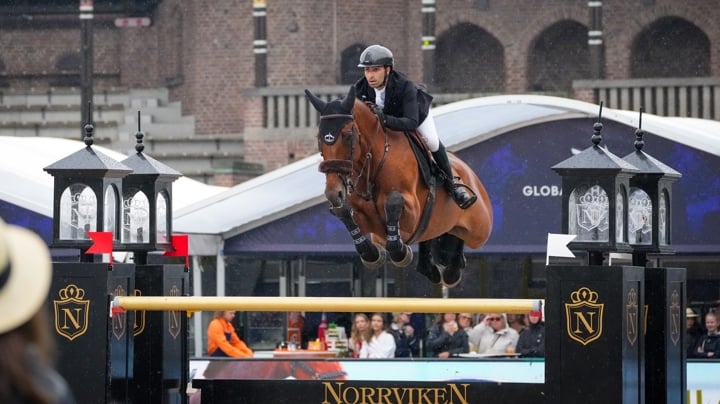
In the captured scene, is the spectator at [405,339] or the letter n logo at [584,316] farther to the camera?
the spectator at [405,339]

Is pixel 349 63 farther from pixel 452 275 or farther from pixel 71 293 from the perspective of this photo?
pixel 71 293

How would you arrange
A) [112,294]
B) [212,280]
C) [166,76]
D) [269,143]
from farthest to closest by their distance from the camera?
1. [166,76]
2. [269,143]
3. [212,280]
4. [112,294]

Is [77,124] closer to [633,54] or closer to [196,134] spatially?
[196,134]

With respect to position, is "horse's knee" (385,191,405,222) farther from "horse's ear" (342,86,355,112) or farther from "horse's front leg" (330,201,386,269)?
"horse's ear" (342,86,355,112)

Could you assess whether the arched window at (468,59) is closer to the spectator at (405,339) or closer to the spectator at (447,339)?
the spectator at (405,339)

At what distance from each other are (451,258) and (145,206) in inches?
77.5

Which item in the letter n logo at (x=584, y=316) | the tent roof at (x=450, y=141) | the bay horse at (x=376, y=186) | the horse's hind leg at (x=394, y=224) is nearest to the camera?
the letter n logo at (x=584, y=316)

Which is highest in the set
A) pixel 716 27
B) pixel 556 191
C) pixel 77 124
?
pixel 716 27

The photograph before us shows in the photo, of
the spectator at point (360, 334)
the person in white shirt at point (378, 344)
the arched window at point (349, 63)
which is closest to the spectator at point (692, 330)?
the person in white shirt at point (378, 344)

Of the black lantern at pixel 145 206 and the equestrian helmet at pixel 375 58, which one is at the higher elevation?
the equestrian helmet at pixel 375 58

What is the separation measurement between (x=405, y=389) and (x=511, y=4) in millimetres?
27712

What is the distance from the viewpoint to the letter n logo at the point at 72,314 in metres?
7.20

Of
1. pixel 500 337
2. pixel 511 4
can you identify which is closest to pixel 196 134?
pixel 511 4

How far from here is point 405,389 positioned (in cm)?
738
